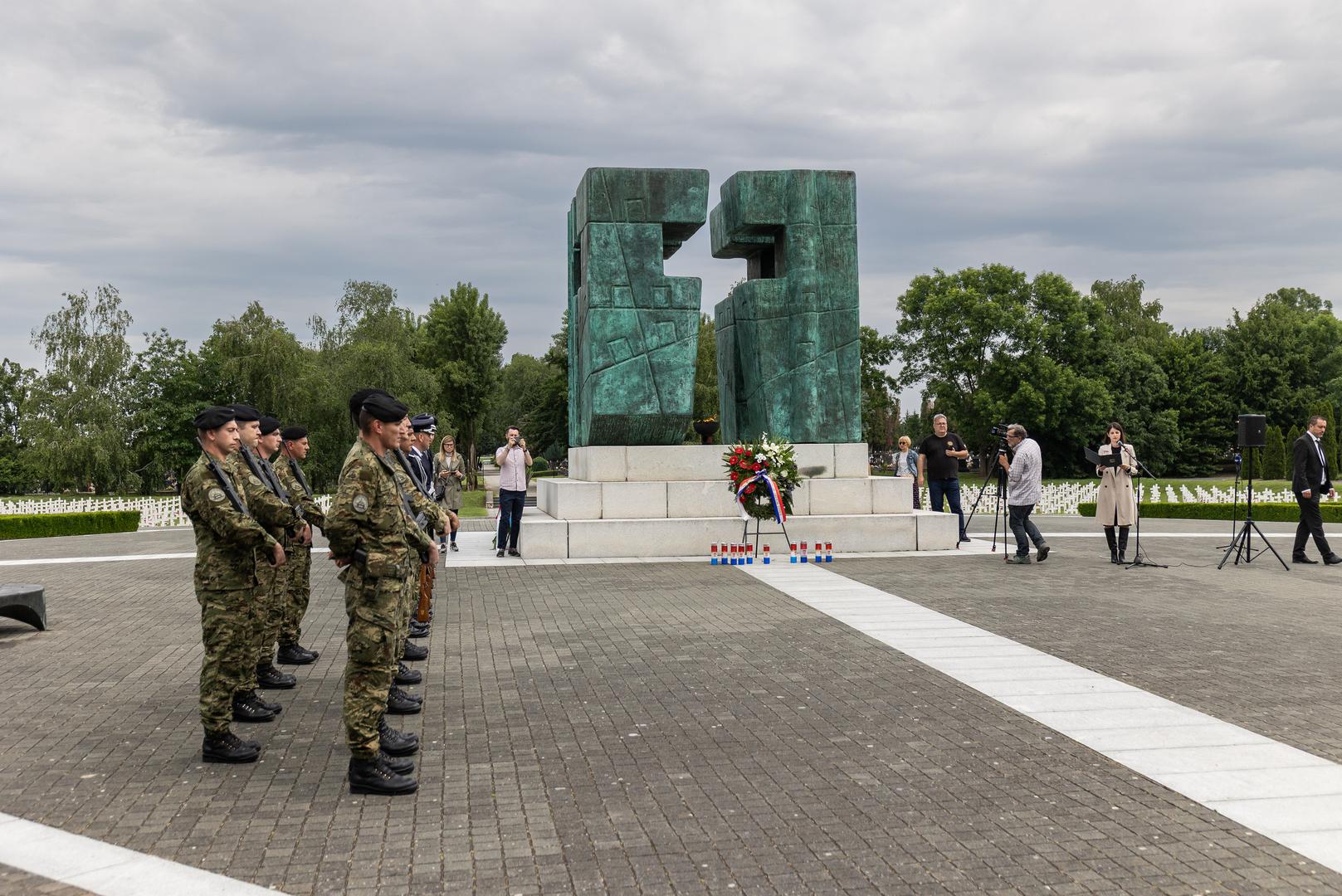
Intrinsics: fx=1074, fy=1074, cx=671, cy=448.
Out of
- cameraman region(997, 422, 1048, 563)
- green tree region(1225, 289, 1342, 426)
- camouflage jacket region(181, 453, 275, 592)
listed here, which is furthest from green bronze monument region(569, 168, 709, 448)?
green tree region(1225, 289, 1342, 426)

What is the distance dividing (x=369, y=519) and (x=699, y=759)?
6.76 ft

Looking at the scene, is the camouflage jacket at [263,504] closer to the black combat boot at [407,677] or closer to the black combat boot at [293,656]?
the black combat boot at [407,677]

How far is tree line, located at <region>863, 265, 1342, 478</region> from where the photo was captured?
5178cm

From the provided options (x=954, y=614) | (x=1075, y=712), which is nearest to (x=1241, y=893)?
(x=1075, y=712)

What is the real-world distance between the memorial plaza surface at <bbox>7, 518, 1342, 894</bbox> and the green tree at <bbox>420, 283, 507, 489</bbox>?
48.1m

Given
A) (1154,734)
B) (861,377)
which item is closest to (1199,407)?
(861,377)

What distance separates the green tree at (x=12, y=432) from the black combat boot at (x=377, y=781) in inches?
2326

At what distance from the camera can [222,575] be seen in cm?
578

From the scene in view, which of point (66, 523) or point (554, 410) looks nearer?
point (66, 523)

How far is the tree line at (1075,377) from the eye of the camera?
5178cm

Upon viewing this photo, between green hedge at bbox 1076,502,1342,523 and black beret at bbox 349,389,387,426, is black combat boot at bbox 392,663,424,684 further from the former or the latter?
green hedge at bbox 1076,502,1342,523

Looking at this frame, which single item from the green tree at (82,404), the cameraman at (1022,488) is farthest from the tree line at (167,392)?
the cameraman at (1022,488)

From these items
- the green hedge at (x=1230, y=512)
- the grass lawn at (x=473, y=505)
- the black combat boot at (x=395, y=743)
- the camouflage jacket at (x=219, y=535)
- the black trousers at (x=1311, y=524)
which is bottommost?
the grass lawn at (x=473, y=505)

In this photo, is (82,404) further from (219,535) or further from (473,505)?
(219,535)
